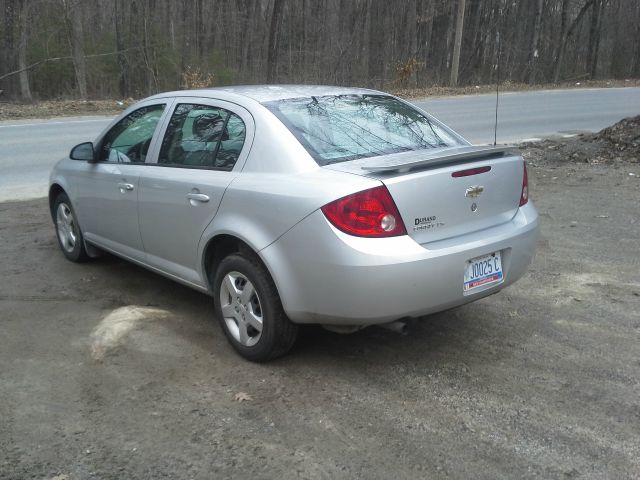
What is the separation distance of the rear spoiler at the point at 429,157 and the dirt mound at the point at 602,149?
7.16 m

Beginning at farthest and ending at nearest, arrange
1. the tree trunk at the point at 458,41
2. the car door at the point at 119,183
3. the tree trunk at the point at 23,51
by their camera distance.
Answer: the tree trunk at the point at 458,41 < the tree trunk at the point at 23,51 < the car door at the point at 119,183

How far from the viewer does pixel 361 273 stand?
3.39 metres

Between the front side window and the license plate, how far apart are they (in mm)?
2555

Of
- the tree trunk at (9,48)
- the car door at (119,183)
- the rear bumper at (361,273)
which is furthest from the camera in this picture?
the tree trunk at (9,48)

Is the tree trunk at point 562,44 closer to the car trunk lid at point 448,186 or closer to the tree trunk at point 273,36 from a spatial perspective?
the tree trunk at point 273,36

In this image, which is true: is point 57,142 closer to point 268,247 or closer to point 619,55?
point 268,247

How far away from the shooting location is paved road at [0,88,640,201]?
11.0 m

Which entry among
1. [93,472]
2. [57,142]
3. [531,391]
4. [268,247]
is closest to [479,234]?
[531,391]

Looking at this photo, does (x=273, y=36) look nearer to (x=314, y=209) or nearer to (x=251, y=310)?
(x=251, y=310)

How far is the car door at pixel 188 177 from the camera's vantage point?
4.14 metres

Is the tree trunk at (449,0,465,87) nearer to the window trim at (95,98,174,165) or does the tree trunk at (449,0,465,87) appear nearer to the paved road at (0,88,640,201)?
the paved road at (0,88,640,201)

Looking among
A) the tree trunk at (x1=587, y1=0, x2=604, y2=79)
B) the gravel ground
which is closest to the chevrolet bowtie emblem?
the gravel ground

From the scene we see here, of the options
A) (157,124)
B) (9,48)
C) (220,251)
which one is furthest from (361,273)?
(9,48)

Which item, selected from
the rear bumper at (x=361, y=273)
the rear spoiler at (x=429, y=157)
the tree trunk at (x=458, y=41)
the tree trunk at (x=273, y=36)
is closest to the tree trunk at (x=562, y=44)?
the tree trunk at (x=458, y=41)
